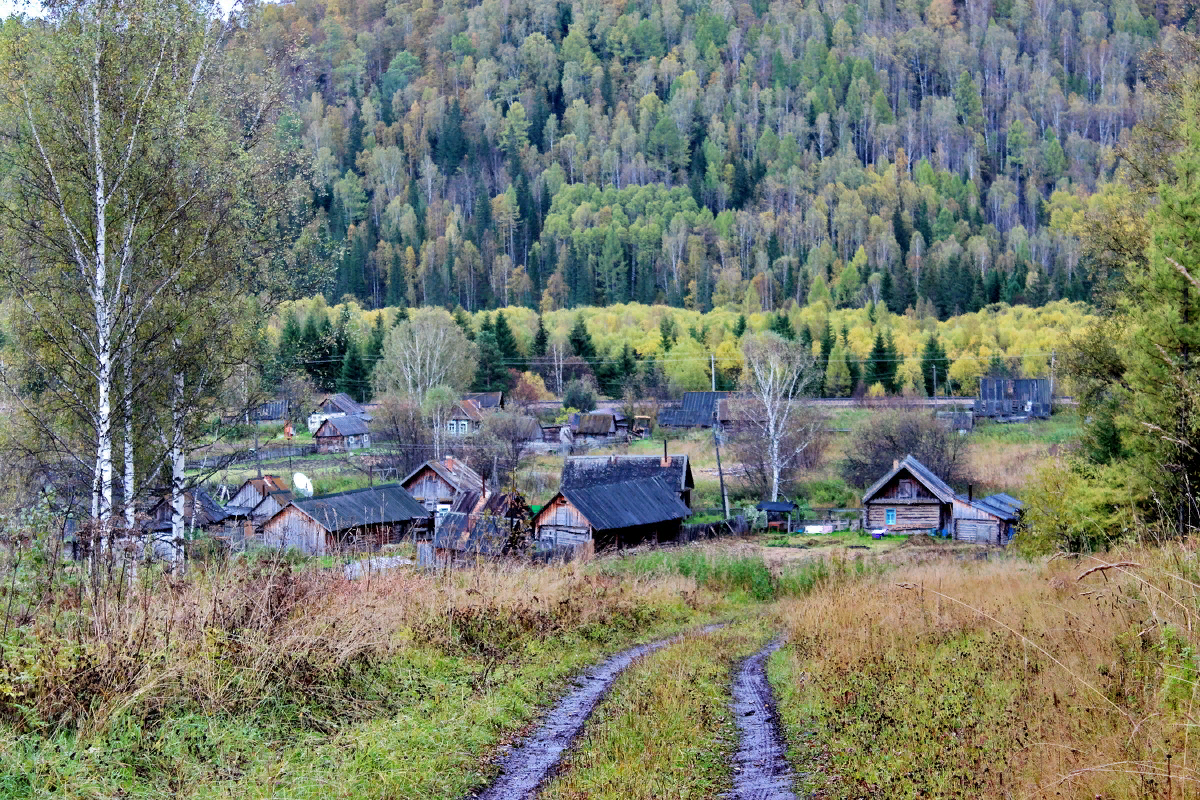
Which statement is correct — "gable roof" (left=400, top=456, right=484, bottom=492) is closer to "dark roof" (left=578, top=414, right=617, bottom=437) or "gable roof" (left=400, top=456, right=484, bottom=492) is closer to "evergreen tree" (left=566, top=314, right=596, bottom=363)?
"dark roof" (left=578, top=414, right=617, bottom=437)

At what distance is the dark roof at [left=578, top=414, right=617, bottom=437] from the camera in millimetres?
63156

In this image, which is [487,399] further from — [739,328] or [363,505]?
[363,505]

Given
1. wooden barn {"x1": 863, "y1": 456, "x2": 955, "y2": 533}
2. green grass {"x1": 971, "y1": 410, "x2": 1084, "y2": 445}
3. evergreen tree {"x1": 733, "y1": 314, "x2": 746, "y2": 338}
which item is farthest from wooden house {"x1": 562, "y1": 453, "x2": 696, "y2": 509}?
evergreen tree {"x1": 733, "y1": 314, "x2": 746, "y2": 338}

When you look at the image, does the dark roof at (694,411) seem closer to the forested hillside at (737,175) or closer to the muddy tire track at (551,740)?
the forested hillside at (737,175)

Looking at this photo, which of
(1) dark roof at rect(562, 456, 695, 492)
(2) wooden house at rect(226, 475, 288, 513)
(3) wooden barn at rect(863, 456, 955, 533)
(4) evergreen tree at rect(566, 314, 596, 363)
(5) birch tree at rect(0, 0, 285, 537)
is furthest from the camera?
(4) evergreen tree at rect(566, 314, 596, 363)

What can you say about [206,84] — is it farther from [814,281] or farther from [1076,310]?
[814,281]

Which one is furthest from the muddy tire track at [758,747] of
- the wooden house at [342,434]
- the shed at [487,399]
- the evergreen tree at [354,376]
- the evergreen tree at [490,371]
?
the evergreen tree at [354,376]

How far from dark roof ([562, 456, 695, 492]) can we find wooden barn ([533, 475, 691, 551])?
4.53 metres

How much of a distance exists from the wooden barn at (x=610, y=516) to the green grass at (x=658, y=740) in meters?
21.6

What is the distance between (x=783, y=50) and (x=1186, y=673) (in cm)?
20671

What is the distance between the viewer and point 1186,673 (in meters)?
4.67

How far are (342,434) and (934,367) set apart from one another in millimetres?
44831

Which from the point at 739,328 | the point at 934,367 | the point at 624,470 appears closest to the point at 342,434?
the point at 624,470

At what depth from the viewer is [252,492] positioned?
42969mm
